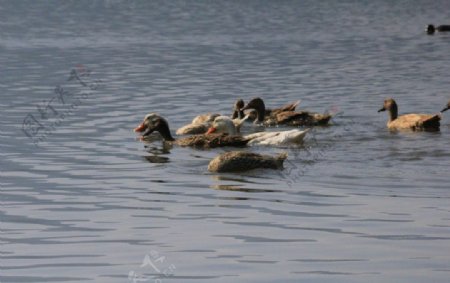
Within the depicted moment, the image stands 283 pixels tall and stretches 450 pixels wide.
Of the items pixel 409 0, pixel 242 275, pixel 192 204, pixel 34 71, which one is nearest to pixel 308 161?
pixel 192 204

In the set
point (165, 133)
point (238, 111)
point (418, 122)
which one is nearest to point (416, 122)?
point (418, 122)

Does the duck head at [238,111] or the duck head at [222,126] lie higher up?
the duck head at [222,126]

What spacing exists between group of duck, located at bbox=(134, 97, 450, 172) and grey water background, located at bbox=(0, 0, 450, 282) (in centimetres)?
29

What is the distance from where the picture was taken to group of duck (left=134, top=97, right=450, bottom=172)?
2062 centimetres

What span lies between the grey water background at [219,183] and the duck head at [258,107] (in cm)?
160

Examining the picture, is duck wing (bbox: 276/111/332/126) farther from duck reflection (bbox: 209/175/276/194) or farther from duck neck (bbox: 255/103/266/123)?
duck reflection (bbox: 209/175/276/194)

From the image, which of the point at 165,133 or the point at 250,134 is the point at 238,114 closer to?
the point at 250,134

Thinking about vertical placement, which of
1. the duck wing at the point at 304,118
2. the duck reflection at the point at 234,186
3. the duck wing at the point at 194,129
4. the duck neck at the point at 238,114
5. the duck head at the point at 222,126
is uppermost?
the duck reflection at the point at 234,186

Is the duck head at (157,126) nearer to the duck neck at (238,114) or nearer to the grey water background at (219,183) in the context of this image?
the grey water background at (219,183)

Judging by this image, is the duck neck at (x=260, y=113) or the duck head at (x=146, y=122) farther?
the duck neck at (x=260, y=113)

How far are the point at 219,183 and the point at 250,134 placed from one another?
7.12 m

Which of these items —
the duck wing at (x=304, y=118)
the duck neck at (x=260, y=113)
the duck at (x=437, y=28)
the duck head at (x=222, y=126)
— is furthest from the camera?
the duck at (x=437, y=28)

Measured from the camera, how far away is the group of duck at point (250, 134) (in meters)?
20.6

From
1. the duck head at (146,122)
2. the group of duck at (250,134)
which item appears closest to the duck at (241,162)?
the group of duck at (250,134)
